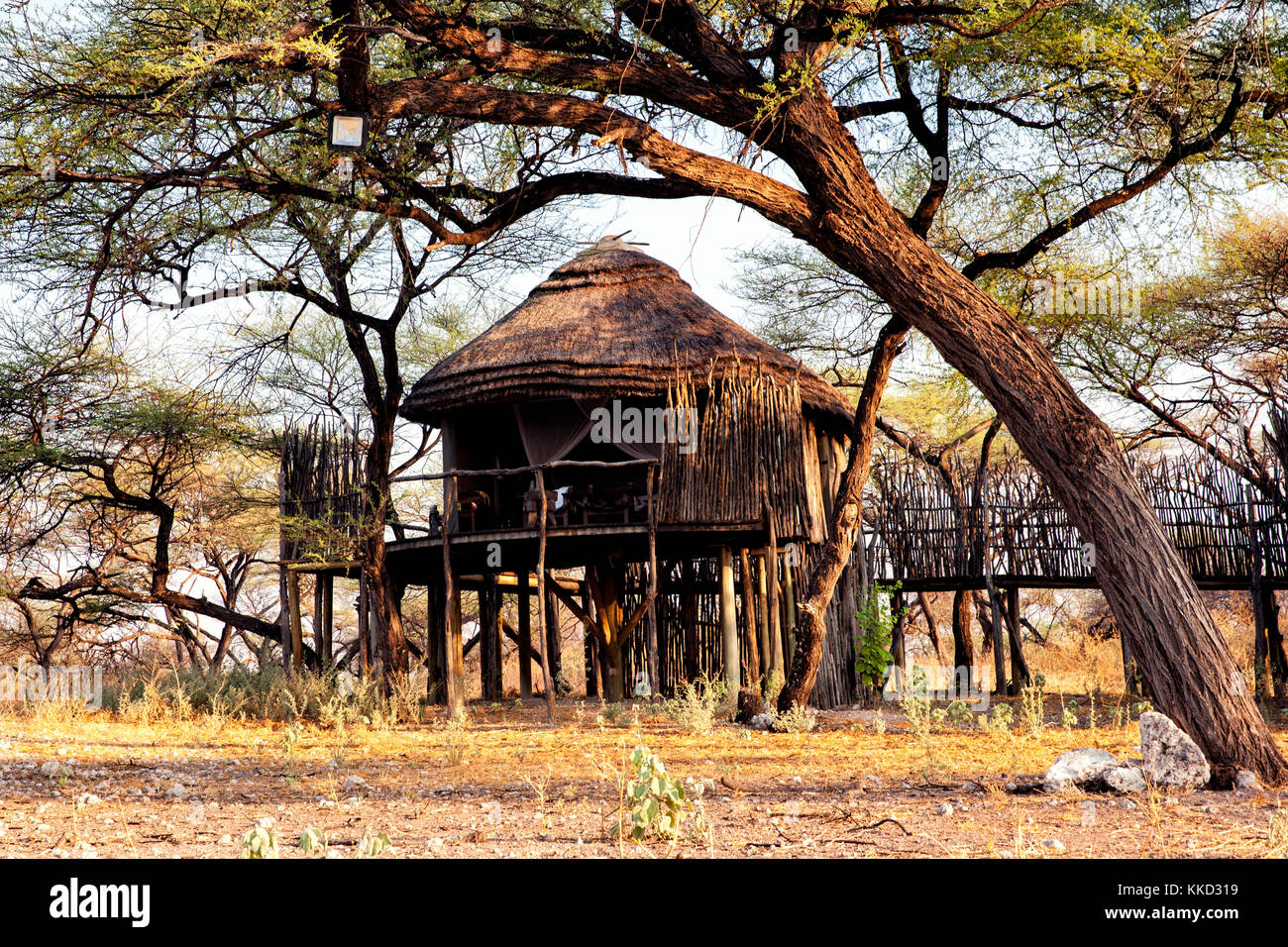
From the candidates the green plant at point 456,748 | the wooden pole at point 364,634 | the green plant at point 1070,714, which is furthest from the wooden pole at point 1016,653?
the green plant at point 456,748

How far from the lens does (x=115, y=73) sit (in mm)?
6461

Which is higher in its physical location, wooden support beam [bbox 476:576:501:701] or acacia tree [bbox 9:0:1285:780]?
acacia tree [bbox 9:0:1285:780]

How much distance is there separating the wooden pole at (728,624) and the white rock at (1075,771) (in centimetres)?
610

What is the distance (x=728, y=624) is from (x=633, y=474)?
2777 millimetres

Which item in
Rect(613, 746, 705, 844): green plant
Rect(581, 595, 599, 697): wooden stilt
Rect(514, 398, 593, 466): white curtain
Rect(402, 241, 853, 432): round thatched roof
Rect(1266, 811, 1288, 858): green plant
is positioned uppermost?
Rect(402, 241, 853, 432): round thatched roof

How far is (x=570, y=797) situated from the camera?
222 inches

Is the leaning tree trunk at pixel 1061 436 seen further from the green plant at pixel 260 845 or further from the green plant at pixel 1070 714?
the green plant at pixel 260 845

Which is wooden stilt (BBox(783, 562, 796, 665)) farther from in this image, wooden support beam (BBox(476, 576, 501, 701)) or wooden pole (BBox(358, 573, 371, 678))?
wooden pole (BBox(358, 573, 371, 678))

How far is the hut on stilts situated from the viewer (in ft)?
38.5

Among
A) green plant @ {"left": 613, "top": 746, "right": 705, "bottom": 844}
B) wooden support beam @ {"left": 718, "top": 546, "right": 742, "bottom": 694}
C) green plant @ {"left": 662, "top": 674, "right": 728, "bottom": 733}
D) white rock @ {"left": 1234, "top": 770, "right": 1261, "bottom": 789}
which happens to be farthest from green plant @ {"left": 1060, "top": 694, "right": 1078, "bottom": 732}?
green plant @ {"left": 613, "top": 746, "right": 705, "bottom": 844}

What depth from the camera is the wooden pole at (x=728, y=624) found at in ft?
38.7

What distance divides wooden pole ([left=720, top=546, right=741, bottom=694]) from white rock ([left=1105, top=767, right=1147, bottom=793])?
624 cm
